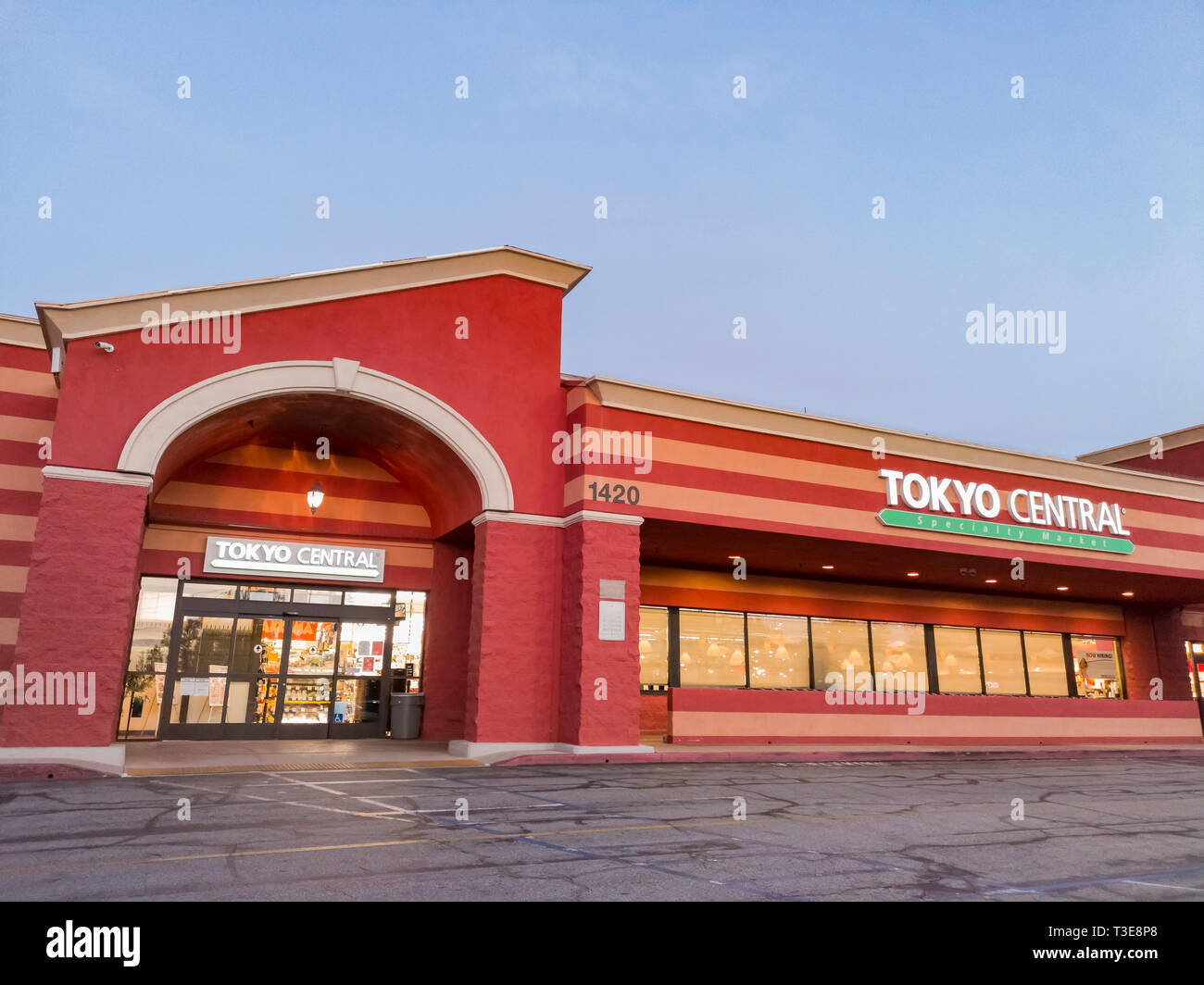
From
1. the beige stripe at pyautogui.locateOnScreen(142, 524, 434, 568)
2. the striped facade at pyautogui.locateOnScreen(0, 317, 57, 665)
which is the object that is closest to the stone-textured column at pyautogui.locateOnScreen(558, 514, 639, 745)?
the beige stripe at pyautogui.locateOnScreen(142, 524, 434, 568)

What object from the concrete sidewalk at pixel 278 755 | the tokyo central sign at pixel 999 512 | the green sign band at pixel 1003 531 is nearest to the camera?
the concrete sidewalk at pixel 278 755

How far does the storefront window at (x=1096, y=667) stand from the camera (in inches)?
1127

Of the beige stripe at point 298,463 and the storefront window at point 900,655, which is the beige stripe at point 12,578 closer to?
the beige stripe at point 298,463

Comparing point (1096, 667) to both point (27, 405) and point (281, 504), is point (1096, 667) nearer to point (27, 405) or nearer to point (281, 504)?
point (281, 504)

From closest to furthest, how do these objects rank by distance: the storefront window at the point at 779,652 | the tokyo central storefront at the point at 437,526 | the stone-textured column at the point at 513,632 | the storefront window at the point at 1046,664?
1. the tokyo central storefront at the point at 437,526
2. the stone-textured column at the point at 513,632
3. the storefront window at the point at 779,652
4. the storefront window at the point at 1046,664

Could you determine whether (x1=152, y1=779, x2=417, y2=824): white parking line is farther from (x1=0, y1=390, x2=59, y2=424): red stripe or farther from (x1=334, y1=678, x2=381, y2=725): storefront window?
(x1=0, y1=390, x2=59, y2=424): red stripe

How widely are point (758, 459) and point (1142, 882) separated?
40.9ft

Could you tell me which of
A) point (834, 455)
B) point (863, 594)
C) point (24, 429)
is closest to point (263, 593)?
point (24, 429)

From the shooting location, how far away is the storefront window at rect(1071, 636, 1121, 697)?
28625 millimetres

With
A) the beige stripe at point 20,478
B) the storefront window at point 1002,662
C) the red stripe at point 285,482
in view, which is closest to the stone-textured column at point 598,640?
the red stripe at point 285,482

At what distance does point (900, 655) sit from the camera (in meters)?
25.6

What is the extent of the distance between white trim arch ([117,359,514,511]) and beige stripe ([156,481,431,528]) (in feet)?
12.1

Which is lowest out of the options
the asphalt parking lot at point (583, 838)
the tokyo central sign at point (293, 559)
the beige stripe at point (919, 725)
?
the asphalt parking lot at point (583, 838)

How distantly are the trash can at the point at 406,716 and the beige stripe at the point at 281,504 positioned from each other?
4.14 metres
